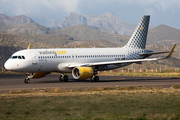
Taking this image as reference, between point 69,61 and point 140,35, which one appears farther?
point 140,35

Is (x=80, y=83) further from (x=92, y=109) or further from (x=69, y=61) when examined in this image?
(x=92, y=109)

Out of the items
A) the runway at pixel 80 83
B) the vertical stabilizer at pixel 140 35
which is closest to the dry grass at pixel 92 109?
the runway at pixel 80 83

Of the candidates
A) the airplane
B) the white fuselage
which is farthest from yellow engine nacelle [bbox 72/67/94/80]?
the white fuselage

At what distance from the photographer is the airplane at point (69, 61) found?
116 feet

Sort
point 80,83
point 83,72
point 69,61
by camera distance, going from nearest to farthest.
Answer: point 80,83 < point 83,72 < point 69,61

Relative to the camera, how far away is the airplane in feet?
116

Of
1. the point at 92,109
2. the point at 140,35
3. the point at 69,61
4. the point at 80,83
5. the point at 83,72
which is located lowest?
the point at 80,83

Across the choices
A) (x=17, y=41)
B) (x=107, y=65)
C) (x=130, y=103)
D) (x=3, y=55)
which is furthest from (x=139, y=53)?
(x=17, y=41)

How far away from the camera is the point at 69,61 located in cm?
3922

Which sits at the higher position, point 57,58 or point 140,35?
point 140,35

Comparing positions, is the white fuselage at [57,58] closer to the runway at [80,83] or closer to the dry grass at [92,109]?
the runway at [80,83]

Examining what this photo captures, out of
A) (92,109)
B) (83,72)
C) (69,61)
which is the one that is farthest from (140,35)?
(92,109)

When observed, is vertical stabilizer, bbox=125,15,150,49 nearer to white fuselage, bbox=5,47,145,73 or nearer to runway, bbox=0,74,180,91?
white fuselage, bbox=5,47,145,73

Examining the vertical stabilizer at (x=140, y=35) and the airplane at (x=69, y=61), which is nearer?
the airplane at (x=69, y=61)
